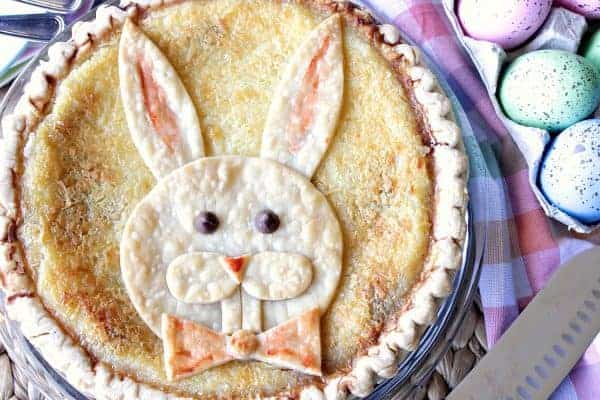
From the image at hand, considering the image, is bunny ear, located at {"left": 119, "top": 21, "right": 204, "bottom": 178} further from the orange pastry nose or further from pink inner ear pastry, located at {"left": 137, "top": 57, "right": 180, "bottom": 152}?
the orange pastry nose

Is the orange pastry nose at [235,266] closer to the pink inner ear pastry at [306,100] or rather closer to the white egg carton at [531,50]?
the pink inner ear pastry at [306,100]

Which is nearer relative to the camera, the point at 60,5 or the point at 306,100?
the point at 306,100

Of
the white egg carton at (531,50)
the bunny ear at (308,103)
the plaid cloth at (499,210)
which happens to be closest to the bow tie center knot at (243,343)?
the bunny ear at (308,103)

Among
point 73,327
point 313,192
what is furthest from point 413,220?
point 73,327

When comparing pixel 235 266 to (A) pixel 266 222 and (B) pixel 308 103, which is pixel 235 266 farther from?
(B) pixel 308 103

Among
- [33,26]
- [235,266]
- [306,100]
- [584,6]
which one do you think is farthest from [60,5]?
[584,6]

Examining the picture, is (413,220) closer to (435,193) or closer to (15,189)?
(435,193)
